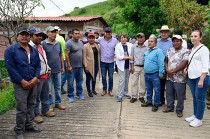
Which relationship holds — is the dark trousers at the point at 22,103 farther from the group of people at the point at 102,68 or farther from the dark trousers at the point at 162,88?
the dark trousers at the point at 162,88

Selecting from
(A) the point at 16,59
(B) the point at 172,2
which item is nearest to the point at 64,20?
(B) the point at 172,2

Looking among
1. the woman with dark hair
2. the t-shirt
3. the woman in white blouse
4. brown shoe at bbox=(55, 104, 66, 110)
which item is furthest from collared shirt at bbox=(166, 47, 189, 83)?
brown shoe at bbox=(55, 104, 66, 110)

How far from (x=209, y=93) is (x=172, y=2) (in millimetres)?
6859

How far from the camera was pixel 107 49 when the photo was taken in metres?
7.17

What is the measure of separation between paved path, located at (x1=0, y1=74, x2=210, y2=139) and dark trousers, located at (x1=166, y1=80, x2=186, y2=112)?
0.81ft

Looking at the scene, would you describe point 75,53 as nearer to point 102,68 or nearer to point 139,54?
point 102,68

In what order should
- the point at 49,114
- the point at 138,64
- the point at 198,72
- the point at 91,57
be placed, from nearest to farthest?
the point at 198,72
the point at 49,114
the point at 138,64
the point at 91,57

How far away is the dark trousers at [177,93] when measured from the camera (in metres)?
5.82

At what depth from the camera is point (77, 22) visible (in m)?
17.8

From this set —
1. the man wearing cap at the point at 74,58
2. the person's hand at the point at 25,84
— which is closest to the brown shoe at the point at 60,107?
the man wearing cap at the point at 74,58

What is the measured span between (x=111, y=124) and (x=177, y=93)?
1664mm

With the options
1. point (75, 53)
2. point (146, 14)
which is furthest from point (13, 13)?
point (146, 14)

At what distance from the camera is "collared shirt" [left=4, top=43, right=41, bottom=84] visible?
170 inches

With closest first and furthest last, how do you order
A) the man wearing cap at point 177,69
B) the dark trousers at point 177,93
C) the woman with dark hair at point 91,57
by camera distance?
1. the man wearing cap at point 177,69
2. the dark trousers at point 177,93
3. the woman with dark hair at point 91,57
